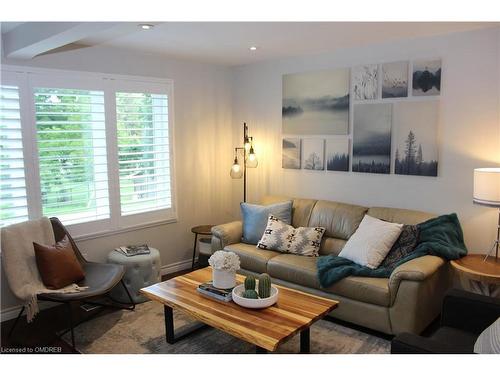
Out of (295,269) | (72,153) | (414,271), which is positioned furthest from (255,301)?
(72,153)

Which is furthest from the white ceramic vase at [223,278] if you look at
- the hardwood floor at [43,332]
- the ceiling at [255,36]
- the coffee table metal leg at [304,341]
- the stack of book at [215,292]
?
the ceiling at [255,36]

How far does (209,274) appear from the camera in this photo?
3.36 meters

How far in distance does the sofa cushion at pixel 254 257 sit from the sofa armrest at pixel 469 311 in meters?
1.60

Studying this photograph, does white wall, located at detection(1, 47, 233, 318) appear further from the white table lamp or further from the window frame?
the white table lamp

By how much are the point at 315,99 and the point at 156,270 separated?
233 centimetres

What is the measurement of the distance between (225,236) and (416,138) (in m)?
2.00

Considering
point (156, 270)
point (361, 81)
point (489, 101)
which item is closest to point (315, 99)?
point (361, 81)

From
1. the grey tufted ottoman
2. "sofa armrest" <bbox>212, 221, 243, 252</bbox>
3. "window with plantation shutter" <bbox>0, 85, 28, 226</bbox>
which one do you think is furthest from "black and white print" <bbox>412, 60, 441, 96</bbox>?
"window with plantation shutter" <bbox>0, 85, 28, 226</bbox>

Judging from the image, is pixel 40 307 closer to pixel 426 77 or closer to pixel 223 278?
pixel 223 278

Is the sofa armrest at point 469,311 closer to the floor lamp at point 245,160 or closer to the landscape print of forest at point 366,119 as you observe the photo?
the landscape print of forest at point 366,119

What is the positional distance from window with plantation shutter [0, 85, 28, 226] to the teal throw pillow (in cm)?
204

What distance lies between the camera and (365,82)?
3.91 metres

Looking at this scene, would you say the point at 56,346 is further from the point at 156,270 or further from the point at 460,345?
the point at 460,345

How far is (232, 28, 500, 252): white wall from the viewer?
3.29 meters
